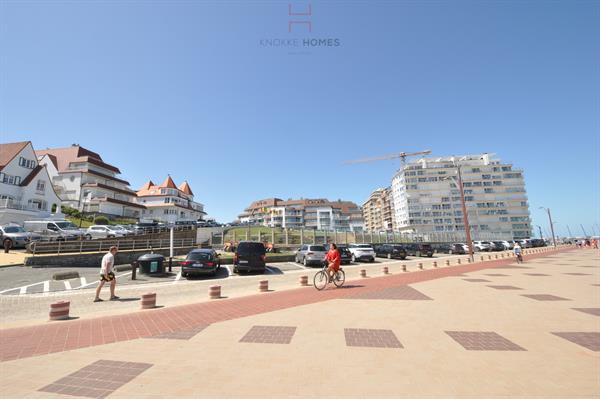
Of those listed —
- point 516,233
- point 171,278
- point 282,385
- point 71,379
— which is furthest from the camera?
point 516,233

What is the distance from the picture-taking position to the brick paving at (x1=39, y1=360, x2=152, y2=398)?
3680 millimetres

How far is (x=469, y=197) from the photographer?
9994cm

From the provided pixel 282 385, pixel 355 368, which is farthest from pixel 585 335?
pixel 282 385

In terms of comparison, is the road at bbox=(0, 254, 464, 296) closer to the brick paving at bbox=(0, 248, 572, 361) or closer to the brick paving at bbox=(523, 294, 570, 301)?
the brick paving at bbox=(0, 248, 572, 361)

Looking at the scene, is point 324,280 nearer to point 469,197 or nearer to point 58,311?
point 58,311

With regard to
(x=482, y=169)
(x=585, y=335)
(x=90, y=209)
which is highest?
(x=482, y=169)

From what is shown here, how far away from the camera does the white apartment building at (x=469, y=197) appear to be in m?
96.8

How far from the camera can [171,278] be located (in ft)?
51.9

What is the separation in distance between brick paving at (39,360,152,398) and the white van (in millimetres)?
26458

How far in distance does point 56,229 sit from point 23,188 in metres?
19.3

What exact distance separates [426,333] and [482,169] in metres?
117

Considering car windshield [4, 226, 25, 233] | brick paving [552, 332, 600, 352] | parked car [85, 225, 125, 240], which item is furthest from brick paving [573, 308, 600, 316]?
parked car [85, 225, 125, 240]

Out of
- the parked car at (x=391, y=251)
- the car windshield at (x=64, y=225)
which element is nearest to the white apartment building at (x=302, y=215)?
the parked car at (x=391, y=251)

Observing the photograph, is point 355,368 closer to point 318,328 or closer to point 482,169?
point 318,328
